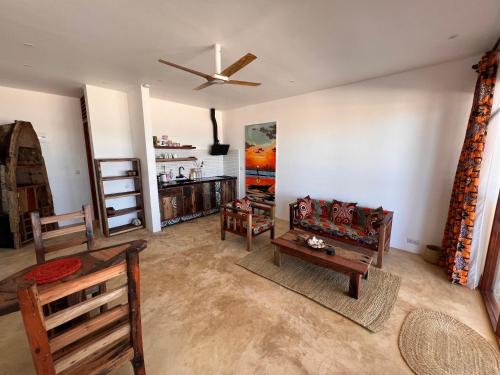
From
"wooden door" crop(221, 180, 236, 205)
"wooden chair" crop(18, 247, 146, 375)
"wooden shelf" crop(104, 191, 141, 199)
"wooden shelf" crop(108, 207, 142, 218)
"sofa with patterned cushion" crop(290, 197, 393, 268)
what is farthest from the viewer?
"wooden door" crop(221, 180, 236, 205)

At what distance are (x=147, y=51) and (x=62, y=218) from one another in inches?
77.0

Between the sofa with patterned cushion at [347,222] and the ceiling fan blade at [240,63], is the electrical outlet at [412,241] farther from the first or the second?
the ceiling fan blade at [240,63]

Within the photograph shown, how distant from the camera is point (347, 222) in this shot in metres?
3.42

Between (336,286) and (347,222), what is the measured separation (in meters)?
1.29

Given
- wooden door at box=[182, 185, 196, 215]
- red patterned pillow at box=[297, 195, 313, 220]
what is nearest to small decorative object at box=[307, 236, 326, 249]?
red patterned pillow at box=[297, 195, 313, 220]

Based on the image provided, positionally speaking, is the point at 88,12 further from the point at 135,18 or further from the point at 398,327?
the point at 398,327

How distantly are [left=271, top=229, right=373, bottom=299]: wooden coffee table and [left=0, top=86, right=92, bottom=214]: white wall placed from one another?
14.1ft

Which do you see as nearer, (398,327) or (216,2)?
(216,2)

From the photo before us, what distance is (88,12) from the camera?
173 cm

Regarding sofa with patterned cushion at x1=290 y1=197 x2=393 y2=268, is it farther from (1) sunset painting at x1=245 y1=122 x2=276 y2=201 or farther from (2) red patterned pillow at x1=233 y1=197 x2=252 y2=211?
(1) sunset painting at x1=245 y1=122 x2=276 y2=201

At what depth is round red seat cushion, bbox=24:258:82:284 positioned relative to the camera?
1237mm

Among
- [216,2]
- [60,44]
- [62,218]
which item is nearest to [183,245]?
[62,218]

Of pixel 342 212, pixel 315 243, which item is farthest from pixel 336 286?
pixel 342 212

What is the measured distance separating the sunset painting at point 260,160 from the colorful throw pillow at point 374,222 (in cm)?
220
